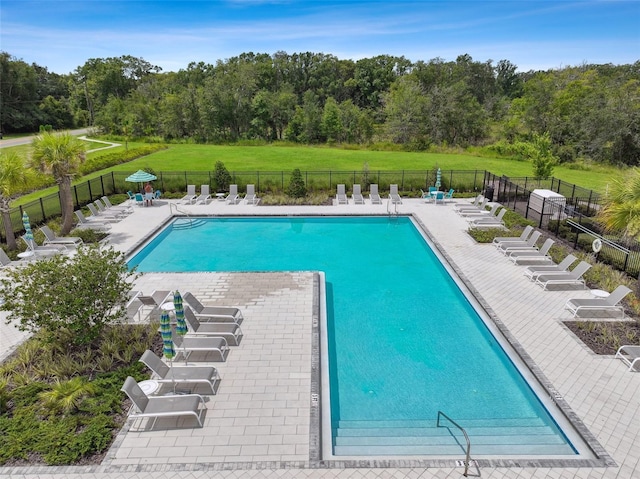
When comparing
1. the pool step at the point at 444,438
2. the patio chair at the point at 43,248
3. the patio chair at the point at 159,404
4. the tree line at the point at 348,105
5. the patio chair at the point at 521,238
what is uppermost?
the tree line at the point at 348,105

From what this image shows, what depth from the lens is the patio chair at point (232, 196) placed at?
2252 cm

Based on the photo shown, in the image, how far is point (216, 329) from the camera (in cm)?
959

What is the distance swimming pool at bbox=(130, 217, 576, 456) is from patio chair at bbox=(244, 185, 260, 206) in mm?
4374

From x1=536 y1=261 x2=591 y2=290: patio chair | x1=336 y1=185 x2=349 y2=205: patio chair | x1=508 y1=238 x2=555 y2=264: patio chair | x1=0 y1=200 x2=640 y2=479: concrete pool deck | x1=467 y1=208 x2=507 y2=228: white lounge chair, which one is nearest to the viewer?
x1=0 y1=200 x2=640 y2=479: concrete pool deck

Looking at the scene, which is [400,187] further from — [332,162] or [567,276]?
[567,276]

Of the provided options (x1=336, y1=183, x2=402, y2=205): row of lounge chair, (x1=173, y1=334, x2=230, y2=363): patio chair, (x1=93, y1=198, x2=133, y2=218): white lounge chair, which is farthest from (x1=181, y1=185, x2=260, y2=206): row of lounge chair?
(x1=173, y1=334, x2=230, y2=363): patio chair

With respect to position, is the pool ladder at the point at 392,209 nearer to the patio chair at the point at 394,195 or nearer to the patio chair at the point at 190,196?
the patio chair at the point at 394,195

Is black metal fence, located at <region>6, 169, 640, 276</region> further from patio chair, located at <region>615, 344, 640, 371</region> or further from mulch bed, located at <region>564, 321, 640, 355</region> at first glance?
patio chair, located at <region>615, 344, 640, 371</region>

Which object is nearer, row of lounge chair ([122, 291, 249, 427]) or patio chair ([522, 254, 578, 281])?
row of lounge chair ([122, 291, 249, 427])

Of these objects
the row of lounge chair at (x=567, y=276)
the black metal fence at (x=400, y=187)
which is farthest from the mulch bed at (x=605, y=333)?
the black metal fence at (x=400, y=187)

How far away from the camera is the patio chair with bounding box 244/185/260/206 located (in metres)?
22.5

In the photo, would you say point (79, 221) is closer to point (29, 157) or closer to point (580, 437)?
point (29, 157)

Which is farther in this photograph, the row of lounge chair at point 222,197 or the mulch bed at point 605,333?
the row of lounge chair at point 222,197

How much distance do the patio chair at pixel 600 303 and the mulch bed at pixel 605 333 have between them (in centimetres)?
43
